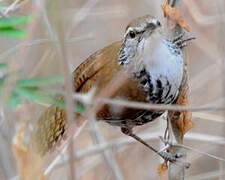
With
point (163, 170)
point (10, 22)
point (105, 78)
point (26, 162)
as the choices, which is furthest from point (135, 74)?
point (10, 22)

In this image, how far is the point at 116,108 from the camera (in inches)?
95.8

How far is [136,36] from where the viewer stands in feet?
7.39

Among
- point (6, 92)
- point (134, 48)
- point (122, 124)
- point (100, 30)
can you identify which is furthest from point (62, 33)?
point (100, 30)

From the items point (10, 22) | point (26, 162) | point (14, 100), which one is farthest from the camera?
point (26, 162)

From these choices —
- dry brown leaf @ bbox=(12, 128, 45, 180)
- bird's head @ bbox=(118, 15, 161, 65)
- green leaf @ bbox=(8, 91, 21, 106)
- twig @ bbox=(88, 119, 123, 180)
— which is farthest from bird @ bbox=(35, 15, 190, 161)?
green leaf @ bbox=(8, 91, 21, 106)

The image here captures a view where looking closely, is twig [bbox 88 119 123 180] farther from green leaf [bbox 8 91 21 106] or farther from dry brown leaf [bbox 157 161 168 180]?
green leaf [bbox 8 91 21 106]

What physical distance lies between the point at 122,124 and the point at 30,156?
880mm

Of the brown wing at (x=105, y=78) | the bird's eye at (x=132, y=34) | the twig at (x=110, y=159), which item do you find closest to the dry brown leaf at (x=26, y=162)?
the brown wing at (x=105, y=78)

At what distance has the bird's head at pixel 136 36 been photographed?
2144 mm

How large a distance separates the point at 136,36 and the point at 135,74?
197 mm

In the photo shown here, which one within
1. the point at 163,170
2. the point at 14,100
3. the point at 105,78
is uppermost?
the point at 105,78

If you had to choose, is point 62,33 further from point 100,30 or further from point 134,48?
point 100,30

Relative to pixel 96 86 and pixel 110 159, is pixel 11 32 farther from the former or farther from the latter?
pixel 110 159

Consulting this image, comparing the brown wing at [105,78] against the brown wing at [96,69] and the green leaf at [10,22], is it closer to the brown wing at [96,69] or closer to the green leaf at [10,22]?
the brown wing at [96,69]
